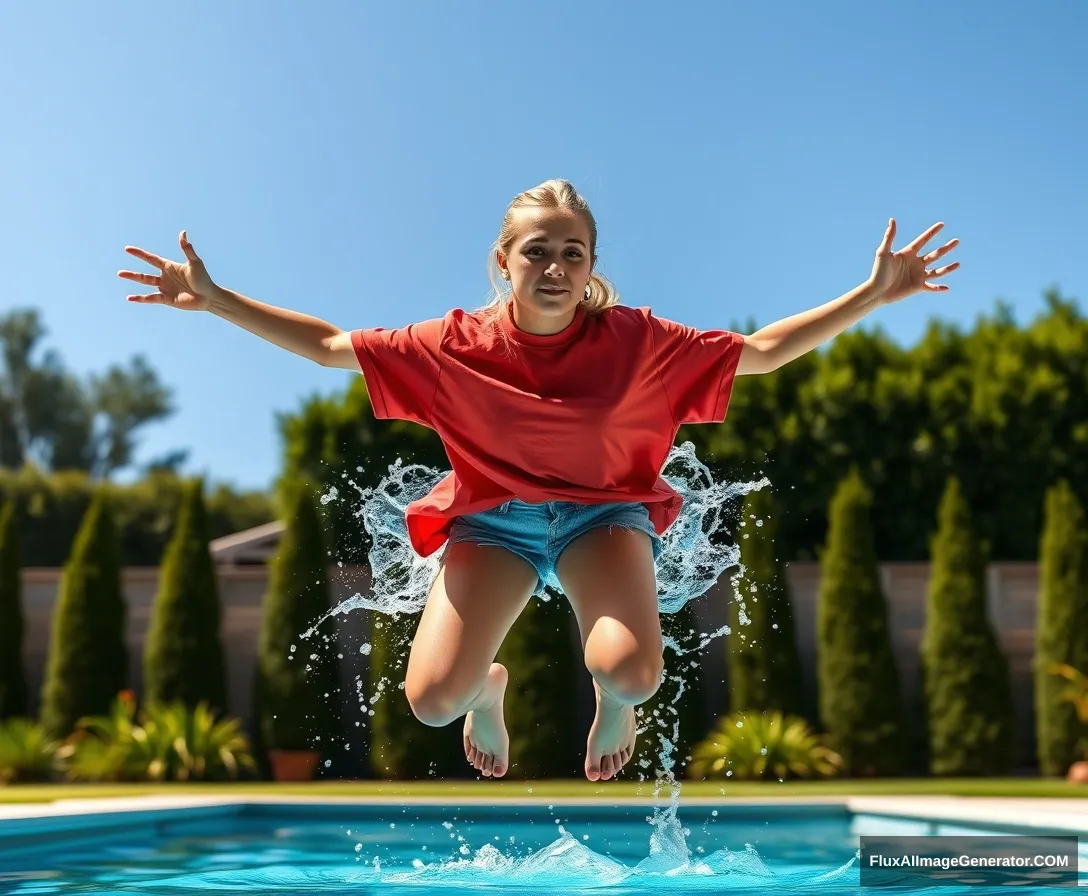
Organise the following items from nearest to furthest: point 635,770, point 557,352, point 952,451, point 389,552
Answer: point 557,352
point 389,552
point 635,770
point 952,451

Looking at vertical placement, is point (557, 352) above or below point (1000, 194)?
below

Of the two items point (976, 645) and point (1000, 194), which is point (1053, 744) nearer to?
point (976, 645)

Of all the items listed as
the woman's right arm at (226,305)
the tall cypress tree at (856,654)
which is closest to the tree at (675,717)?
the tall cypress tree at (856,654)

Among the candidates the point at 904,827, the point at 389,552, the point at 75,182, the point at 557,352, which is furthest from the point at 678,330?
the point at 75,182

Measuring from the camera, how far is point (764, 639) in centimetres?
1444

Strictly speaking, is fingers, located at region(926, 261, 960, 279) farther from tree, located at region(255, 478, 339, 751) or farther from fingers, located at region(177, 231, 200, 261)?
tree, located at region(255, 478, 339, 751)

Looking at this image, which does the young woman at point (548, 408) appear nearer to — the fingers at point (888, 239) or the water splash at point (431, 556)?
the fingers at point (888, 239)

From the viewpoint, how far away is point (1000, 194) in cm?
1279

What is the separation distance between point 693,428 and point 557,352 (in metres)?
13.2

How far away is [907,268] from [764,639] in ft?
34.2

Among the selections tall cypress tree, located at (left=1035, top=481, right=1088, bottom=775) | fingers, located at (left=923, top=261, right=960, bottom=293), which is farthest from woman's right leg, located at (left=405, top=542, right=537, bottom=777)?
tall cypress tree, located at (left=1035, top=481, right=1088, bottom=775)

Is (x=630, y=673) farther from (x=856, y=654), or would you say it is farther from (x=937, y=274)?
(x=856, y=654)

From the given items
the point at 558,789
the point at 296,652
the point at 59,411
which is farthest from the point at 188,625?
the point at 59,411

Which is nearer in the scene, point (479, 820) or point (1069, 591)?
point (479, 820)
